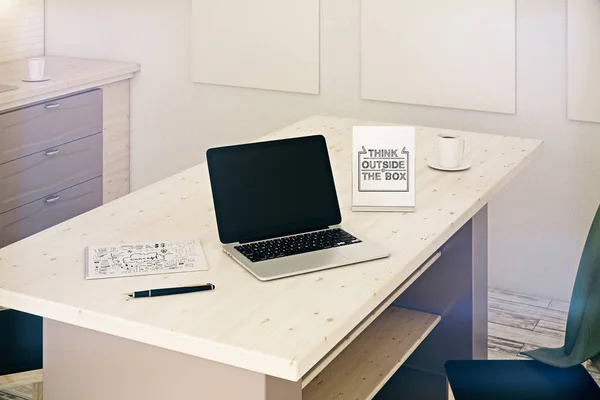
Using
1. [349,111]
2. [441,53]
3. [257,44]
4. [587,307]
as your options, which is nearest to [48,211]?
[257,44]

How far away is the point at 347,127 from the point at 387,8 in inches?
40.4

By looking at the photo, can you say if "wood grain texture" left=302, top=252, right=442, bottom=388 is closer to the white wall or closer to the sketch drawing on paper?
the sketch drawing on paper

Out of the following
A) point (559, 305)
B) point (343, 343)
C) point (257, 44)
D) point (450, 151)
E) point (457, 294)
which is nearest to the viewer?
point (343, 343)

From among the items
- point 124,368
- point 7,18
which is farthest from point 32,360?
point 7,18

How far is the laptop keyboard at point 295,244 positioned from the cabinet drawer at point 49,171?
2360 mm

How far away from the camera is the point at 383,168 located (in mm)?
2488

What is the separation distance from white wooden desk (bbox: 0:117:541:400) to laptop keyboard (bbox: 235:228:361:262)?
0.06 m

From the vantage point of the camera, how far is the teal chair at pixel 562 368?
87.6 inches

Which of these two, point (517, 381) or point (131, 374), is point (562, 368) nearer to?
point (517, 381)

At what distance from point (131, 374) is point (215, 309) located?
0.26 m

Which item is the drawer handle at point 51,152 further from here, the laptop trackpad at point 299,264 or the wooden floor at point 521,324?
the laptop trackpad at point 299,264

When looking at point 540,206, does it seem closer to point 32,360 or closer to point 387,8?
point 387,8

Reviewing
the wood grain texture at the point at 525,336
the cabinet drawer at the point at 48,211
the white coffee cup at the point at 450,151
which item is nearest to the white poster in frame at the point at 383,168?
the white coffee cup at the point at 450,151

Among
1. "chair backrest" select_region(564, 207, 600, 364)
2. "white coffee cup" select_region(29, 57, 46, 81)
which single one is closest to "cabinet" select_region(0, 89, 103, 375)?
"white coffee cup" select_region(29, 57, 46, 81)
